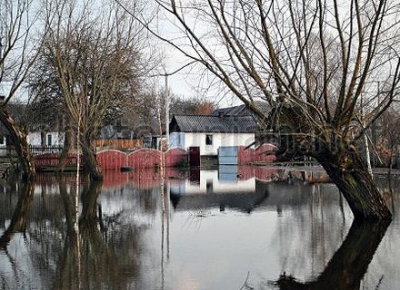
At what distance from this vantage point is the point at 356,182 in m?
A: 10.6

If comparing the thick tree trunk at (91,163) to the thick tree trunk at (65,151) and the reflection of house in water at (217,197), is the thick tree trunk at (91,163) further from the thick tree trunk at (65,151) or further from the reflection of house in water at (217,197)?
the reflection of house in water at (217,197)

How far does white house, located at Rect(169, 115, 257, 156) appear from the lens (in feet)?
164

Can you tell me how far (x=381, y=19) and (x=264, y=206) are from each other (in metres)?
6.49

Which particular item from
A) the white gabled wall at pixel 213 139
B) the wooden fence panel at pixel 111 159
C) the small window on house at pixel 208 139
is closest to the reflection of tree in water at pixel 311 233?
the wooden fence panel at pixel 111 159

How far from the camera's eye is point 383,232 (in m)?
9.59

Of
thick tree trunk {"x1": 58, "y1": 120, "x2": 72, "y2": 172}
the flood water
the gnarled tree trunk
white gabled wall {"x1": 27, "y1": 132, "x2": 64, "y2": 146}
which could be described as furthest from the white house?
the gnarled tree trunk

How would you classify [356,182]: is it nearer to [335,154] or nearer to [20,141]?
[335,154]

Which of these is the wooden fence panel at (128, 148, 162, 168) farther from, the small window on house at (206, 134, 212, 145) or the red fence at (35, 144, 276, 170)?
the small window on house at (206, 134, 212, 145)

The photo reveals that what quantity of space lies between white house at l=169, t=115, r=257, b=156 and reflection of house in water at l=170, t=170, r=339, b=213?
1119 inches

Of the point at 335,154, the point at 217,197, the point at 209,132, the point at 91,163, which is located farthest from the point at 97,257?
the point at 209,132

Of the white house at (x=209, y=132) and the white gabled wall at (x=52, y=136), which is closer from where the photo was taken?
the white gabled wall at (x=52, y=136)

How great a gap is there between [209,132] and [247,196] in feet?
111

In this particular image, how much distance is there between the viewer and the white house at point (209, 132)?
49969mm

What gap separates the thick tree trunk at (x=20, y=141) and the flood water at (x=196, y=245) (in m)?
9.13
